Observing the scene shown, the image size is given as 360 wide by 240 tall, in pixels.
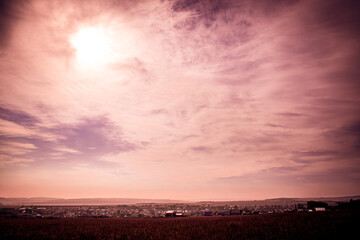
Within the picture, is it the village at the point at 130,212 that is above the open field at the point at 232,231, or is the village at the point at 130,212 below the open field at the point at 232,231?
below

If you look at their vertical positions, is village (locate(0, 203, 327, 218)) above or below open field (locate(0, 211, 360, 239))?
below

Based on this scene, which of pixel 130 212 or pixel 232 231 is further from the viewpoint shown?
pixel 130 212

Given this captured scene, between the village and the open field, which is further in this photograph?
the village

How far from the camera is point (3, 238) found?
58.9 feet

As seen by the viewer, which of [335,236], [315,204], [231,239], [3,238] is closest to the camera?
[335,236]

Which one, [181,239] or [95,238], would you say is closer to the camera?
[181,239]

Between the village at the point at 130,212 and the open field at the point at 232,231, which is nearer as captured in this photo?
the open field at the point at 232,231

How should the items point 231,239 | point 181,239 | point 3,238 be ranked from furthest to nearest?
point 3,238 → point 181,239 → point 231,239

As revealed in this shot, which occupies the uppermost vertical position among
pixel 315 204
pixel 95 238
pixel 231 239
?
pixel 231 239

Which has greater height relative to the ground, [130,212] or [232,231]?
[232,231]

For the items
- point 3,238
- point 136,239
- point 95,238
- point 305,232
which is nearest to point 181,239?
point 136,239

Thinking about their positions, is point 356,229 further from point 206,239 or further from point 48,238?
point 48,238

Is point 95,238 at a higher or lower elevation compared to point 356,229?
lower

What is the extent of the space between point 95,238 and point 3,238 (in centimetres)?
899
